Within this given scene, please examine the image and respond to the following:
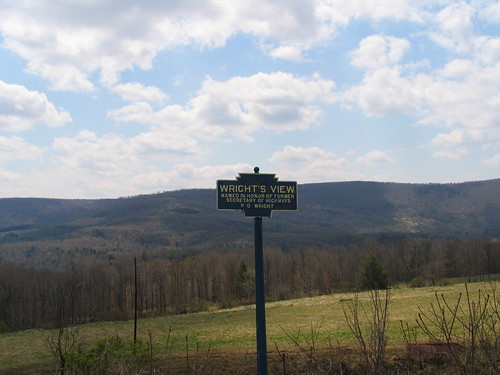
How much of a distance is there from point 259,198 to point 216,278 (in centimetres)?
9125

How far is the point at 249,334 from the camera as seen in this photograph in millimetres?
29312

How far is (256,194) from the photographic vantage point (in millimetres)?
9336

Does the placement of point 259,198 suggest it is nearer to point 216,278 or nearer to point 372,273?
point 372,273

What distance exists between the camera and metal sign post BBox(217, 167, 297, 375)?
29.8ft

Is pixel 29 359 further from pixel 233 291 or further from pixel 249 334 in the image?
pixel 233 291

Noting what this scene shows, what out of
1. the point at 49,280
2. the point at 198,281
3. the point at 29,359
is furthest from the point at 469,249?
the point at 29,359

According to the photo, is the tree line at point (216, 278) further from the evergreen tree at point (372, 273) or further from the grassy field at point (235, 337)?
the grassy field at point (235, 337)

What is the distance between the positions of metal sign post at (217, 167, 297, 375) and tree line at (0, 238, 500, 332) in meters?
62.2

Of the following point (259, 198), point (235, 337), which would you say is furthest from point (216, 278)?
point (259, 198)

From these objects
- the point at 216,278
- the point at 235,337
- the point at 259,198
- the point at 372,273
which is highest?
the point at 259,198

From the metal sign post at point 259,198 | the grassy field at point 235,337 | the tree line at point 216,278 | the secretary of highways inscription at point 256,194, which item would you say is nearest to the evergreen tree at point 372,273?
the tree line at point 216,278

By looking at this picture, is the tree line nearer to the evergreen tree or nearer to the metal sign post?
the evergreen tree

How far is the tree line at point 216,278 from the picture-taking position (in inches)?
3049

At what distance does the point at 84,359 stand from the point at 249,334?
74.6ft
